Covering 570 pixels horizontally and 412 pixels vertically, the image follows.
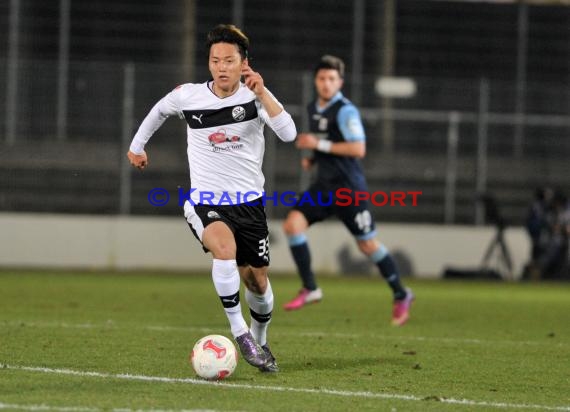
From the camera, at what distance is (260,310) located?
8.47 meters

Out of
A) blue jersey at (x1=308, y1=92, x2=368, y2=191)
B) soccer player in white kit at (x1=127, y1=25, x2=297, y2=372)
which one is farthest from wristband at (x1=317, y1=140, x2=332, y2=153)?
soccer player in white kit at (x1=127, y1=25, x2=297, y2=372)

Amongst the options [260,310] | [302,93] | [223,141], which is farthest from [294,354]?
[302,93]

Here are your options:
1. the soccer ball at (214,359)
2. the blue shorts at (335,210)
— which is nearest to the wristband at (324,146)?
the blue shorts at (335,210)

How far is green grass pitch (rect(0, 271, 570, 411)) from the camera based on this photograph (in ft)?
22.7

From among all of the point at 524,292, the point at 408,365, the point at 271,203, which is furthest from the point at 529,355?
the point at 271,203

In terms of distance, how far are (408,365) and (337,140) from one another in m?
3.99

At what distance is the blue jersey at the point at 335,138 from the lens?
484 inches

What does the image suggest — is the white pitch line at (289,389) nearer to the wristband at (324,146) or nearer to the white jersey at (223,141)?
the white jersey at (223,141)

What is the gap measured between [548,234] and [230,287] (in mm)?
14139

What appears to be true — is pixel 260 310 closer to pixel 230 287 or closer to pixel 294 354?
pixel 230 287

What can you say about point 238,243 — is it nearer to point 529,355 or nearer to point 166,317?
point 529,355

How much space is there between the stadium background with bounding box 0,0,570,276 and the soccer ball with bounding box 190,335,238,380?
42.8ft

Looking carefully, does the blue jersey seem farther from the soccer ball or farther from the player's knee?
the soccer ball

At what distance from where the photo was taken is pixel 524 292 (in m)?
18.4
